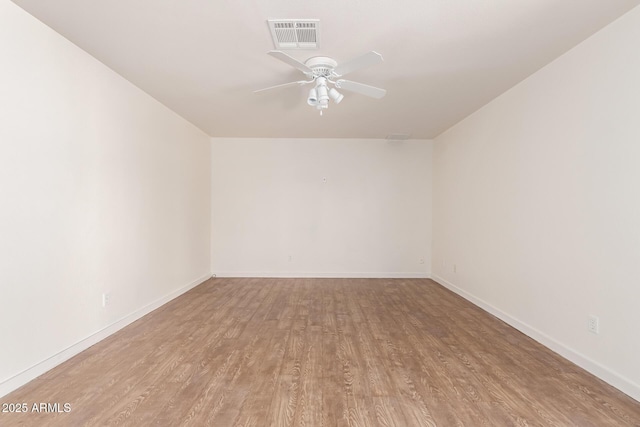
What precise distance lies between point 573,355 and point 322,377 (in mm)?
→ 2010

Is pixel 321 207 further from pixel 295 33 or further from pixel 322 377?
pixel 322 377

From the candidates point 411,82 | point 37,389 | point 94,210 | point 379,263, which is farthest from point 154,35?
point 379,263

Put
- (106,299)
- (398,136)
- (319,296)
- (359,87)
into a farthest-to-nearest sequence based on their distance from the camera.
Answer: (398,136) < (319,296) < (106,299) < (359,87)

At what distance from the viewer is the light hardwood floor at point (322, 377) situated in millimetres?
1892

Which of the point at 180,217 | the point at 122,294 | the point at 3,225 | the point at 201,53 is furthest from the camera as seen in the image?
the point at 180,217

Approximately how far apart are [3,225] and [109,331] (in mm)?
1460

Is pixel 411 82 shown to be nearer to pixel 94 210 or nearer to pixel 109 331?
pixel 94 210

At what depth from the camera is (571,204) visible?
269cm

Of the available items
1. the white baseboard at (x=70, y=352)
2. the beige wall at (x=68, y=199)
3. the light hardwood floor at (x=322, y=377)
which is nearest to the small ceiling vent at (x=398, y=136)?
the light hardwood floor at (x=322, y=377)

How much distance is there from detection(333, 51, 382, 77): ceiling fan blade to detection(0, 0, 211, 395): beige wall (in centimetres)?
217

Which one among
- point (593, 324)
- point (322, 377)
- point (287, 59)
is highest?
point (287, 59)

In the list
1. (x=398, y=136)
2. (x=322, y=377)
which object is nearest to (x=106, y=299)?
(x=322, y=377)

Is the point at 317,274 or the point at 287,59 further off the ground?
the point at 287,59

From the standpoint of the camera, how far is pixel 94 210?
2.96 metres
